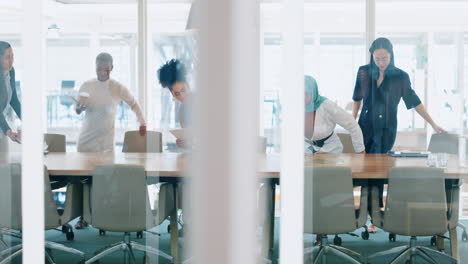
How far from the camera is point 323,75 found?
7.82 ft

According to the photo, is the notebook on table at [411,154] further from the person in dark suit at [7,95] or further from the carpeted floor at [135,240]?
the person in dark suit at [7,95]

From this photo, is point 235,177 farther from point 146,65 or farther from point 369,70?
point 369,70

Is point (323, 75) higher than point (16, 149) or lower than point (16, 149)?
higher

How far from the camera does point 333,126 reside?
243 cm

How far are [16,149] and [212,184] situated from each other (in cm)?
212

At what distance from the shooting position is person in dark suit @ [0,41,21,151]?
96.4 inches

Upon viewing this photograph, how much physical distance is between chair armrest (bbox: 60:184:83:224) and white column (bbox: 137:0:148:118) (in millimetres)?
519

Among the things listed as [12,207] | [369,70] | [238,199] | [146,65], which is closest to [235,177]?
[238,199]

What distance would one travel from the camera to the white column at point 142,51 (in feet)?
7.61

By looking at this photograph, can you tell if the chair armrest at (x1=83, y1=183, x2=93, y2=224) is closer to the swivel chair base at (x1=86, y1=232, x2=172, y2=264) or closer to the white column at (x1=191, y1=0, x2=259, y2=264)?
the swivel chair base at (x1=86, y1=232, x2=172, y2=264)

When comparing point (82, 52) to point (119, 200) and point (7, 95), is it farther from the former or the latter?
point (119, 200)

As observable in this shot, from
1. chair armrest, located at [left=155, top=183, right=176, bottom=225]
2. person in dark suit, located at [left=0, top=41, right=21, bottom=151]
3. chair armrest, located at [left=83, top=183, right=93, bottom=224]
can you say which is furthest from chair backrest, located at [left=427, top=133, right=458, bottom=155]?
person in dark suit, located at [left=0, top=41, right=21, bottom=151]

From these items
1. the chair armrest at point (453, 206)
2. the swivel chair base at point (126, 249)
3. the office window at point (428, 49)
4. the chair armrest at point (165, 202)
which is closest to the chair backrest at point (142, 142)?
the chair armrest at point (165, 202)

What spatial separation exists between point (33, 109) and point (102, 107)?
0.99 feet
